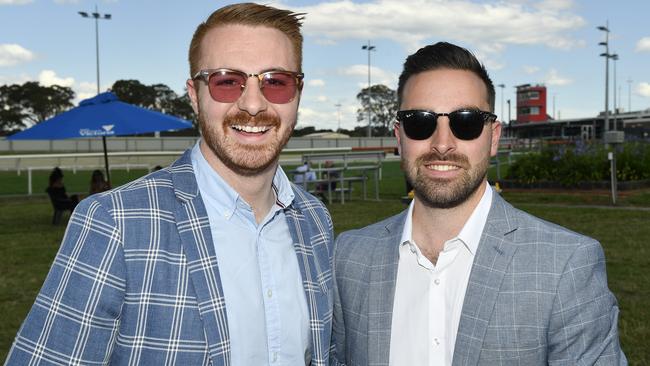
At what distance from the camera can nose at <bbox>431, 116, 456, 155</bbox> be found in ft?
7.80

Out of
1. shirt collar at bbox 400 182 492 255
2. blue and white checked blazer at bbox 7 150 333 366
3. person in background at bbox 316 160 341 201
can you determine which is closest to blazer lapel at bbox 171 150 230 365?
blue and white checked blazer at bbox 7 150 333 366

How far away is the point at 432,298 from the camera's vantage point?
2.25 m

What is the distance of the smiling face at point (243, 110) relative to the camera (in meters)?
2.36

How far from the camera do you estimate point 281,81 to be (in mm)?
2445

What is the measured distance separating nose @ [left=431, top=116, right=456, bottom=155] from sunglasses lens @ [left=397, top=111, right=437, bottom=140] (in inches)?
0.8

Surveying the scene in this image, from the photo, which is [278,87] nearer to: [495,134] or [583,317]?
[495,134]

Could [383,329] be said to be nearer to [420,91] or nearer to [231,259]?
[231,259]

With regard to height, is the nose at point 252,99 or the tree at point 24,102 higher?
the tree at point 24,102

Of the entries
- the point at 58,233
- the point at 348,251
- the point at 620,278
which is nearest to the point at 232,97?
the point at 348,251

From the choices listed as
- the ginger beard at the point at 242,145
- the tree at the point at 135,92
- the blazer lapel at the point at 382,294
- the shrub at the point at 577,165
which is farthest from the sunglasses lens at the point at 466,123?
the tree at the point at 135,92

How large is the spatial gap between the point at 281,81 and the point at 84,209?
2.83ft

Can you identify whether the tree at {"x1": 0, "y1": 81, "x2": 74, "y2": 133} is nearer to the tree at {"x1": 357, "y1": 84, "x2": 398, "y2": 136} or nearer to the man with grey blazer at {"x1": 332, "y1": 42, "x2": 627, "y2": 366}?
the tree at {"x1": 357, "y1": 84, "x2": 398, "y2": 136}

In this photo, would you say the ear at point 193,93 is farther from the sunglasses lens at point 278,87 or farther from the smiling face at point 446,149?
the smiling face at point 446,149

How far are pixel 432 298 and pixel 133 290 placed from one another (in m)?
0.99
